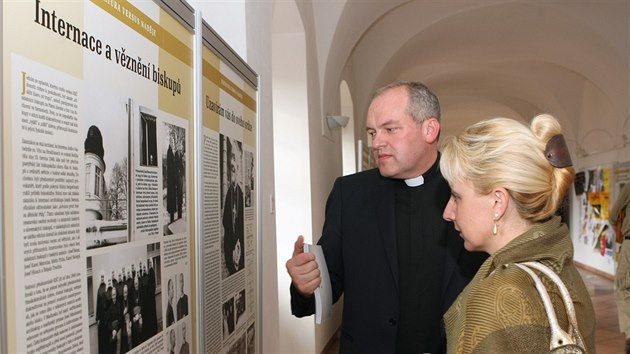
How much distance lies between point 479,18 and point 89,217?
10584 mm

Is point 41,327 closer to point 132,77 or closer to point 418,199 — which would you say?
point 132,77

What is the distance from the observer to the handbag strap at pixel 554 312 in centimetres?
123

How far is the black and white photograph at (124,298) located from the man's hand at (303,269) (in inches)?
22.5

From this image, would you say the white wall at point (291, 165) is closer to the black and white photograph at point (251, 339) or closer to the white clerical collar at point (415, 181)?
the black and white photograph at point (251, 339)

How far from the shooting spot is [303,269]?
2.17m

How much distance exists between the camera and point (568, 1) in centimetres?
950

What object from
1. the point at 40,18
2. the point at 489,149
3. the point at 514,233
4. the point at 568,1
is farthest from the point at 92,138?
the point at 568,1

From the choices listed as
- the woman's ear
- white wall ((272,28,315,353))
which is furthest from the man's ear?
white wall ((272,28,315,353))

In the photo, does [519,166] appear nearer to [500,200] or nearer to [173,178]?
[500,200]

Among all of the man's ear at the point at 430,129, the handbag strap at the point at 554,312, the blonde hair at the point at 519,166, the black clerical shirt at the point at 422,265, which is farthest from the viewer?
the man's ear at the point at 430,129

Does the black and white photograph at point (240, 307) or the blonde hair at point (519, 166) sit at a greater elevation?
the blonde hair at point (519, 166)

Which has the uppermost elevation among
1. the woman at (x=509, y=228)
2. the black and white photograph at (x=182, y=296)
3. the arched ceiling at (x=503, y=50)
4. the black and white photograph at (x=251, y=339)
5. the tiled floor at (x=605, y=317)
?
the arched ceiling at (x=503, y=50)

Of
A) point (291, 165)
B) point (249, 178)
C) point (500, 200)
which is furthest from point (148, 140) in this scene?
point (291, 165)

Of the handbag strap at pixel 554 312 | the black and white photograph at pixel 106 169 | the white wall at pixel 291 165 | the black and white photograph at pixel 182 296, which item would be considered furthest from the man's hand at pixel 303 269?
the white wall at pixel 291 165
